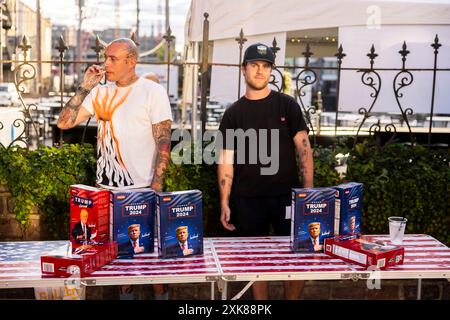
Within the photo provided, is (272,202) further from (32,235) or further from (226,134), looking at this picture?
(32,235)

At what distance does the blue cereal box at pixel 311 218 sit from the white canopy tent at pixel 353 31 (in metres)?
2.37

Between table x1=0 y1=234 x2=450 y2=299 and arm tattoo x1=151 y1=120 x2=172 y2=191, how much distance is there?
522 millimetres

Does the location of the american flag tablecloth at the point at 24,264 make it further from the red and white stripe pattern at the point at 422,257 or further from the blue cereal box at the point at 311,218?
the red and white stripe pattern at the point at 422,257

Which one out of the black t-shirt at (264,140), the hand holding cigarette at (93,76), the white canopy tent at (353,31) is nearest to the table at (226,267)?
the black t-shirt at (264,140)

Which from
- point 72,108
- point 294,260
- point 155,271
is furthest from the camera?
point 72,108

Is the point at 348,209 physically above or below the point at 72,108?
below

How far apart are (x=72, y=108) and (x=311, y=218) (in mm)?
1701

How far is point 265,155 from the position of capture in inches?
154

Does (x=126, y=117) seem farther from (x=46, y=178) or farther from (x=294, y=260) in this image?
(x=294, y=260)

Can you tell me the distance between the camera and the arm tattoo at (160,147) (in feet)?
12.2

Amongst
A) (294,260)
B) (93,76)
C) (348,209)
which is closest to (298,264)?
(294,260)

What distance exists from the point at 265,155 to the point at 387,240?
957mm

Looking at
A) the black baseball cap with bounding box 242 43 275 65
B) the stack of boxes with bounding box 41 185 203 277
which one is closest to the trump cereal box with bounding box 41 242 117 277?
the stack of boxes with bounding box 41 185 203 277

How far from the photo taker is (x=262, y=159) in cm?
392
